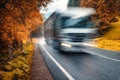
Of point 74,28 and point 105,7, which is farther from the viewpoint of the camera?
point 105,7

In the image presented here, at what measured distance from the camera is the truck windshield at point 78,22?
20.9m

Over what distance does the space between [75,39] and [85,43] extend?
31.8 inches

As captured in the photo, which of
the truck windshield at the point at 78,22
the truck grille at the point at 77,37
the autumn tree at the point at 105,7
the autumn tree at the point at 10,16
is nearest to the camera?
the autumn tree at the point at 10,16

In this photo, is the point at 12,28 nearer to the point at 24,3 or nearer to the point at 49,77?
the point at 24,3

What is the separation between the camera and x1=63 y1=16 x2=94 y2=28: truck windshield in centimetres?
2085

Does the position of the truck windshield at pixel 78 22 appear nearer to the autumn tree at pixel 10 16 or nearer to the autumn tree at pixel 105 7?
the autumn tree at pixel 10 16

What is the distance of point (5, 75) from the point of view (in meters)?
9.30

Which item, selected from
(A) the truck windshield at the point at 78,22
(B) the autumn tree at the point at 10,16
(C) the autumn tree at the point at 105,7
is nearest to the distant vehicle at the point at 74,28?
(A) the truck windshield at the point at 78,22

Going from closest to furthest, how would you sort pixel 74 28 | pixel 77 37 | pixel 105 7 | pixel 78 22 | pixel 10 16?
1. pixel 10 16
2. pixel 77 37
3. pixel 74 28
4. pixel 78 22
5. pixel 105 7

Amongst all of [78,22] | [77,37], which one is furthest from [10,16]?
[78,22]

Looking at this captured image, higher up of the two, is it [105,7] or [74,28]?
[105,7]

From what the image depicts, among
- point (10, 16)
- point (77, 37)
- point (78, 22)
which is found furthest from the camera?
point (78, 22)

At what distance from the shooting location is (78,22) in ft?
68.9

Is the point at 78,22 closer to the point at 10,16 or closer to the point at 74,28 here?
the point at 74,28
